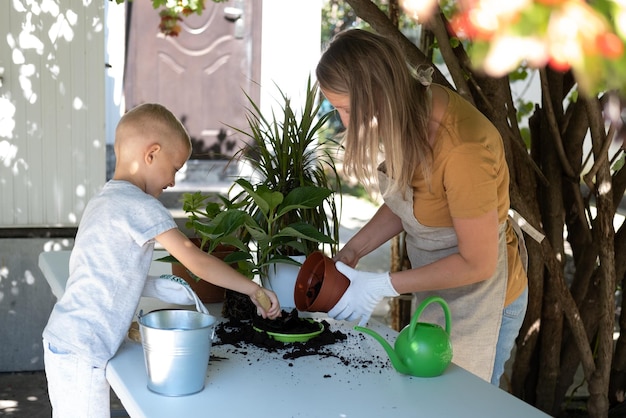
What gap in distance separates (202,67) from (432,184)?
5.35 metres

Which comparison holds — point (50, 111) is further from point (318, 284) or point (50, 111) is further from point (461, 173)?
point (461, 173)

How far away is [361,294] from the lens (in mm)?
2117

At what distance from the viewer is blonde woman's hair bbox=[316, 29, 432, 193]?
1.89m

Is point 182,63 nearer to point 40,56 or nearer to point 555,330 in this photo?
point 40,56

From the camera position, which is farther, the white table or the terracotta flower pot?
the terracotta flower pot

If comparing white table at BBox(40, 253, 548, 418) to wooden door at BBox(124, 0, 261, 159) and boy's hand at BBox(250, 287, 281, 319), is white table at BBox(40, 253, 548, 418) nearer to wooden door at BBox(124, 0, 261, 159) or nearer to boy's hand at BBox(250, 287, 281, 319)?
boy's hand at BBox(250, 287, 281, 319)

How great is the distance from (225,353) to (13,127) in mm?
2602

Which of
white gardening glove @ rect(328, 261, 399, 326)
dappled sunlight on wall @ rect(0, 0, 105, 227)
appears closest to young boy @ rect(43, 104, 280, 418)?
white gardening glove @ rect(328, 261, 399, 326)

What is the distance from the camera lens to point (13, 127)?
13.5ft

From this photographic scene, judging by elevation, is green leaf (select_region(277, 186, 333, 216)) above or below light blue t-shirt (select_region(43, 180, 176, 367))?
above

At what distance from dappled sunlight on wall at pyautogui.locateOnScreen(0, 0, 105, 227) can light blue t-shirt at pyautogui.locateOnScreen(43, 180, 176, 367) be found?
7.71ft

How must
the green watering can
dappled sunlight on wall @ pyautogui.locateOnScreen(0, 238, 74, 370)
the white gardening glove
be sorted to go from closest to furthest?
1. the green watering can
2. the white gardening glove
3. dappled sunlight on wall @ pyautogui.locateOnScreen(0, 238, 74, 370)

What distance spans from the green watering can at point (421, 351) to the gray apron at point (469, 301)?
372 millimetres

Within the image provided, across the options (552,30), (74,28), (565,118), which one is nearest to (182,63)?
(74,28)
